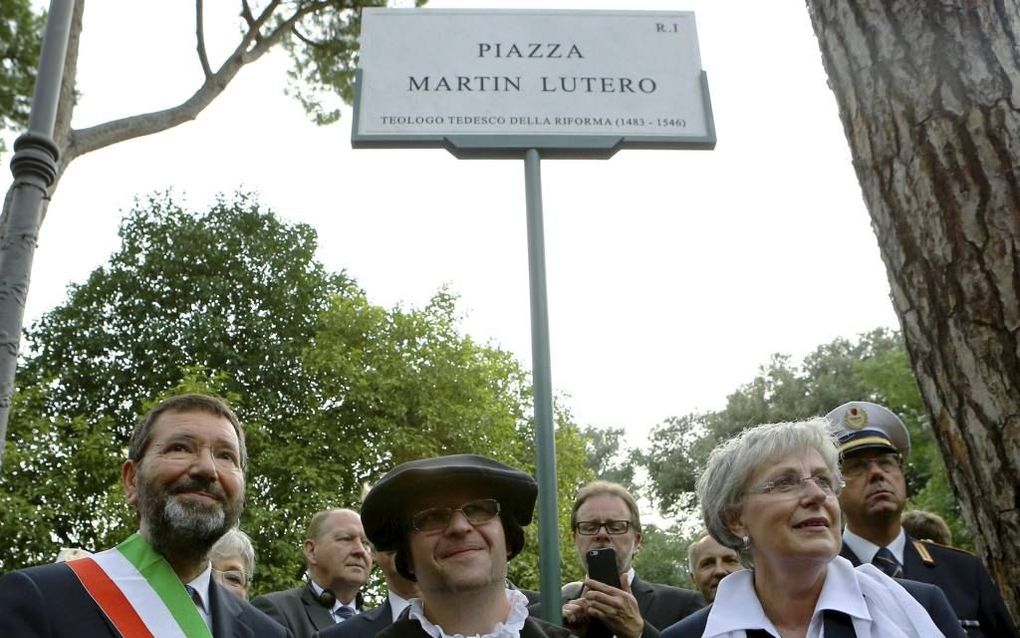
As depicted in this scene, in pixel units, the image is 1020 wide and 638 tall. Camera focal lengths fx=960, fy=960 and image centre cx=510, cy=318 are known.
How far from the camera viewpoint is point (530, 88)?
142 inches

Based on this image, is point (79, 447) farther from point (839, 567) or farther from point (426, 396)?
point (839, 567)

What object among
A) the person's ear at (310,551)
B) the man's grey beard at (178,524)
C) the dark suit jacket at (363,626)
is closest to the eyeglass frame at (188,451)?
the man's grey beard at (178,524)

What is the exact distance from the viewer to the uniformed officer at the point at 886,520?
3010mm

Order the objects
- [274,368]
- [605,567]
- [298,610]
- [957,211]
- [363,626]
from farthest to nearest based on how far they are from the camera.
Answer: [274,368]
[298,610]
[363,626]
[605,567]
[957,211]

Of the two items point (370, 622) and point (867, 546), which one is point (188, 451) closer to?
point (370, 622)

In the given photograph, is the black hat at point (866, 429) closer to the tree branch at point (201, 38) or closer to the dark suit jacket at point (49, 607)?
the dark suit jacket at point (49, 607)

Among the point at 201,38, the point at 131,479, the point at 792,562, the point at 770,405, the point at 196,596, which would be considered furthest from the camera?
the point at 770,405

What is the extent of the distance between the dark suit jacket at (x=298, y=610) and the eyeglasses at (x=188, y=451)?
2.45m

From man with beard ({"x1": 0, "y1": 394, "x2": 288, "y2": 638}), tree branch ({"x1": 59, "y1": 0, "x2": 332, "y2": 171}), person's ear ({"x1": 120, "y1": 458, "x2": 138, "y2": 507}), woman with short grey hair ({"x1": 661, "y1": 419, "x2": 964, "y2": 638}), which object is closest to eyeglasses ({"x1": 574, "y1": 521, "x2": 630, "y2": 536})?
woman with short grey hair ({"x1": 661, "y1": 419, "x2": 964, "y2": 638})

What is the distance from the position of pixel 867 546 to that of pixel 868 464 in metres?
0.29

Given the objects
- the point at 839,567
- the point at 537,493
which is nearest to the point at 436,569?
the point at 537,493

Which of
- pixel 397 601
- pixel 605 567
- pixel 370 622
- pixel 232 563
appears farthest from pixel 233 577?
pixel 605 567

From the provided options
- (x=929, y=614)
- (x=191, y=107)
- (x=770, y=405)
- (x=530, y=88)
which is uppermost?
(x=770, y=405)

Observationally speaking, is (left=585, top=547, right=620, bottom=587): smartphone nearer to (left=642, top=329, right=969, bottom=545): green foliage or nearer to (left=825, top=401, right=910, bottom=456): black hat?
(left=825, top=401, right=910, bottom=456): black hat
